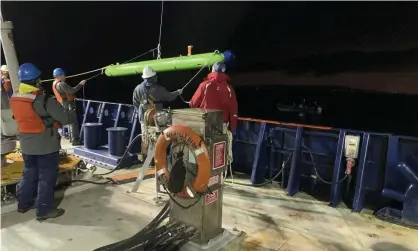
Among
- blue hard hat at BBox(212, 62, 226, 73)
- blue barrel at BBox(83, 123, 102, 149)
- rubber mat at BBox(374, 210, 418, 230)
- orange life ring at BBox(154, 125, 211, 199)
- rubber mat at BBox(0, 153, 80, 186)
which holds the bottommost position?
rubber mat at BBox(374, 210, 418, 230)

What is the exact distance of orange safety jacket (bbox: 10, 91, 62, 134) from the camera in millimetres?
2990

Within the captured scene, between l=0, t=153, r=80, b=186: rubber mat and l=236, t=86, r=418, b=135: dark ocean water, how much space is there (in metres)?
22.7

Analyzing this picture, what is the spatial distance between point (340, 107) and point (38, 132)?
30147 millimetres

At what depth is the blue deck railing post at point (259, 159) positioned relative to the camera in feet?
14.5

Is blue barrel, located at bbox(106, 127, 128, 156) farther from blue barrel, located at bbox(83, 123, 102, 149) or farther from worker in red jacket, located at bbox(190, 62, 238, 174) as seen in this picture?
worker in red jacket, located at bbox(190, 62, 238, 174)

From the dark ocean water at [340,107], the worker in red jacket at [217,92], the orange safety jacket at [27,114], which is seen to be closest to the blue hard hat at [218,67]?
the worker in red jacket at [217,92]

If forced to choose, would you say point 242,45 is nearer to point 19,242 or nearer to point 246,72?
point 246,72

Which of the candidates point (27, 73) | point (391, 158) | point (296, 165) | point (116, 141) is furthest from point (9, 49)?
point (391, 158)

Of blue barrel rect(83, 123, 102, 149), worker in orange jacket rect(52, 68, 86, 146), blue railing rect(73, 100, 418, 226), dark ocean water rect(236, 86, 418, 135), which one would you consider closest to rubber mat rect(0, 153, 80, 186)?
blue barrel rect(83, 123, 102, 149)

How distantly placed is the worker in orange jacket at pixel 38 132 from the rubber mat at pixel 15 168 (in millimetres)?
281

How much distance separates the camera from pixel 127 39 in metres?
19.1

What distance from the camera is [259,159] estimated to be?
4434 mm

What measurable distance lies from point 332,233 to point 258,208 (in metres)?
0.84

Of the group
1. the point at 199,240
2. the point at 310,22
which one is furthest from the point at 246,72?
the point at 199,240
